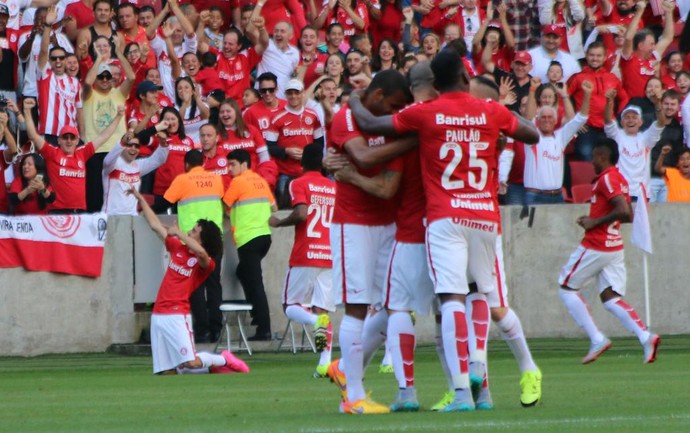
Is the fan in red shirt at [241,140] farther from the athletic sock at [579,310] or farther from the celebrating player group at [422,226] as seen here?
the celebrating player group at [422,226]

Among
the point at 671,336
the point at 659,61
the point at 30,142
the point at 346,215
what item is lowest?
the point at 671,336

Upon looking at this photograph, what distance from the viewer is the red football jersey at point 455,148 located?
9.71 metres

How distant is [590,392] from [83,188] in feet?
32.9

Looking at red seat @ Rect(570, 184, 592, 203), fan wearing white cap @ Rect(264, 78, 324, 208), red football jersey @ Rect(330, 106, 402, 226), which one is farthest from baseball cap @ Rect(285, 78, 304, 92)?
red football jersey @ Rect(330, 106, 402, 226)

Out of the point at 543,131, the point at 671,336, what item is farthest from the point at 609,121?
the point at 671,336

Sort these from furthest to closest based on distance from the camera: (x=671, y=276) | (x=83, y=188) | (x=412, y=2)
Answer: (x=412, y=2) < (x=671, y=276) < (x=83, y=188)

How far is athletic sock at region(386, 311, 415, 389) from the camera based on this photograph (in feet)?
32.6

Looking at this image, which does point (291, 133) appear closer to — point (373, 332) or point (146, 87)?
point (146, 87)

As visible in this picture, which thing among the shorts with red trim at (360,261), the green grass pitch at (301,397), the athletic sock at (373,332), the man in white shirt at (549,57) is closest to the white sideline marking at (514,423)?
the green grass pitch at (301,397)

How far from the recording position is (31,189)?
19422 millimetres

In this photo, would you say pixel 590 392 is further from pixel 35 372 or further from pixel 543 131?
pixel 543 131

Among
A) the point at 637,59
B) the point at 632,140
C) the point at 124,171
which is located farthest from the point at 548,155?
the point at 124,171

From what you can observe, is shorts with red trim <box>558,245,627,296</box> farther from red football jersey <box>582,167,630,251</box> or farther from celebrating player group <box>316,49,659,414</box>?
celebrating player group <box>316,49,659,414</box>

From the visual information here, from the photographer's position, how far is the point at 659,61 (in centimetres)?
2527
